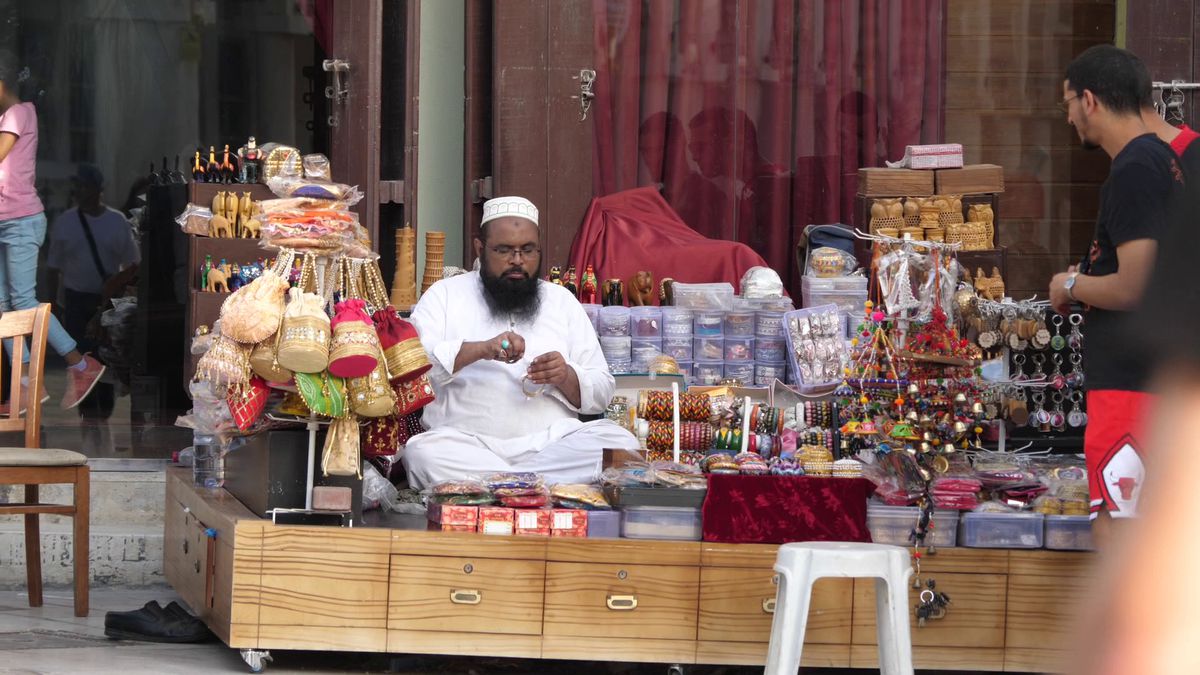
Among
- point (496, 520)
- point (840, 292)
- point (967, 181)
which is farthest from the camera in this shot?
point (967, 181)

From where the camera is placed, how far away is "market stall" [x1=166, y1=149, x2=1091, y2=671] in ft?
15.2

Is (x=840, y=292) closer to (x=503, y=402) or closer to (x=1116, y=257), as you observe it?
(x=503, y=402)

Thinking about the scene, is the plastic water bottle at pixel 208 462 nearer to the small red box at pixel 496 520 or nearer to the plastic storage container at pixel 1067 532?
the small red box at pixel 496 520

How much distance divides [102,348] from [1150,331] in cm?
981

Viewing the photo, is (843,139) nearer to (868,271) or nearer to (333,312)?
(868,271)

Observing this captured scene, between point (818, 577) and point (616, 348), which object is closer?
point (818, 577)

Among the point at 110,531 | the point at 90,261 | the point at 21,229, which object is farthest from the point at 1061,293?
the point at 90,261

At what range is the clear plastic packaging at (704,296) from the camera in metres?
6.42

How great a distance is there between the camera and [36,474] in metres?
5.38

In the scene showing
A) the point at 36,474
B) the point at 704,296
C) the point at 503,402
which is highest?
the point at 704,296

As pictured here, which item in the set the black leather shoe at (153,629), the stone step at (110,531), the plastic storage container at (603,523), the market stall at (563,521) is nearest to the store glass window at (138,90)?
the stone step at (110,531)

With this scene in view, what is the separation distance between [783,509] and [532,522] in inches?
30.4

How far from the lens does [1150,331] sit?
1.42m

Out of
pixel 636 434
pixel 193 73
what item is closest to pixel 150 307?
pixel 193 73
